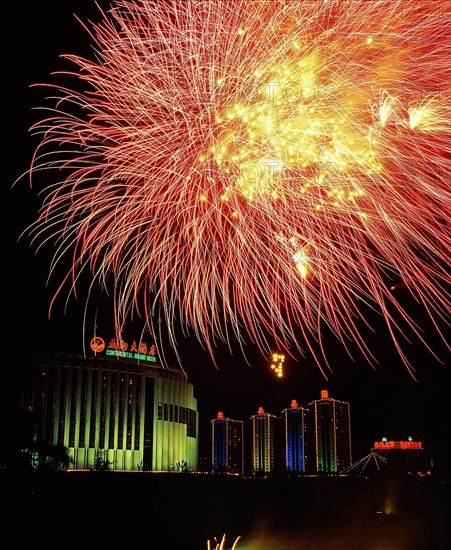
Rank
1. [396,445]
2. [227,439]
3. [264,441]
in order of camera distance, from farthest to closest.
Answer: [227,439], [264,441], [396,445]

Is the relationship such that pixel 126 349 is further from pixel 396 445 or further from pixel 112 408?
pixel 396 445

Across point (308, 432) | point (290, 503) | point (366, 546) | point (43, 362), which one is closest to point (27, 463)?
point (366, 546)

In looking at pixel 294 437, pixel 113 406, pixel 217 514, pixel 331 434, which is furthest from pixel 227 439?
pixel 217 514

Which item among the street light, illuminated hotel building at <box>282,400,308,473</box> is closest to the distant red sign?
illuminated hotel building at <box>282,400,308,473</box>

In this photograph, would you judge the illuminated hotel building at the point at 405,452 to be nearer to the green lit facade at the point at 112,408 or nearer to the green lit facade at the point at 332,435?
the green lit facade at the point at 332,435

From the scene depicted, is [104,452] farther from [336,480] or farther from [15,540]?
[15,540]

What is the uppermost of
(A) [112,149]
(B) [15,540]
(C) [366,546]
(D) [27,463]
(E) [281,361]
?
(A) [112,149]

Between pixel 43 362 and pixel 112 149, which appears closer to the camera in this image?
pixel 112 149

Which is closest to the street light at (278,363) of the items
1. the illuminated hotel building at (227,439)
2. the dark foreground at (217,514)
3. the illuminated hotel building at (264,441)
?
the dark foreground at (217,514)
